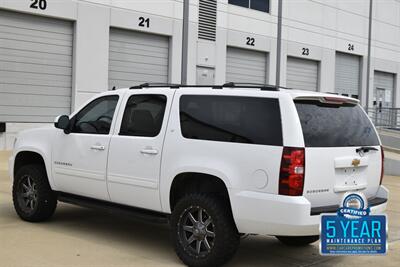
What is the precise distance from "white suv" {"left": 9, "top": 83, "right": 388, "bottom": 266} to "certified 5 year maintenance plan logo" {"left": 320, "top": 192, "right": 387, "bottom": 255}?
16cm

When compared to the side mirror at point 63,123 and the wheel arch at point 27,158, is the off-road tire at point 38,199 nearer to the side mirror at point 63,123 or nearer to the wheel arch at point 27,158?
the wheel arch at point 27,158

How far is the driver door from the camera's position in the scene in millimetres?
6688

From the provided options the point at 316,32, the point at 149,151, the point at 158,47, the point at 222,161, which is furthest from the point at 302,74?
the point at 222,161

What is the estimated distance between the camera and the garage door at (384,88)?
36.1 metres

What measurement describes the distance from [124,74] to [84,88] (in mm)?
2097

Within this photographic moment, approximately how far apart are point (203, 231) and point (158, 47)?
17.9m

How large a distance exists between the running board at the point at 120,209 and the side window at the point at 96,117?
33.3 inches

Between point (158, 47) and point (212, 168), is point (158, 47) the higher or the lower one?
the higher one

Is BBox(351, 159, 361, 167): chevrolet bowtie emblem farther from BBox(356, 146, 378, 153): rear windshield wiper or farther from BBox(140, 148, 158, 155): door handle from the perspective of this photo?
BBox(140, 148, 158, 155): door handle

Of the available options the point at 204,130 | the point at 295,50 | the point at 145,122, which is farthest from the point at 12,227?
the point at 295,50

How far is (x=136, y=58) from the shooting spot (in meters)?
22.0

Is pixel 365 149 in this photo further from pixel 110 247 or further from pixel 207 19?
pixel 207 19

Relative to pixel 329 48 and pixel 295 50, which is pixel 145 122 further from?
pixel 329 48

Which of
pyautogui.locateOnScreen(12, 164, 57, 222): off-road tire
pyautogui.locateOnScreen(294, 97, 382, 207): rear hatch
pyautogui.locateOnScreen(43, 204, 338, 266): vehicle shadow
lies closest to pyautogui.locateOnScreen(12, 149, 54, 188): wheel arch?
pyautogui.locateOnScreen(12, 164, 57, 222): off-road tire
